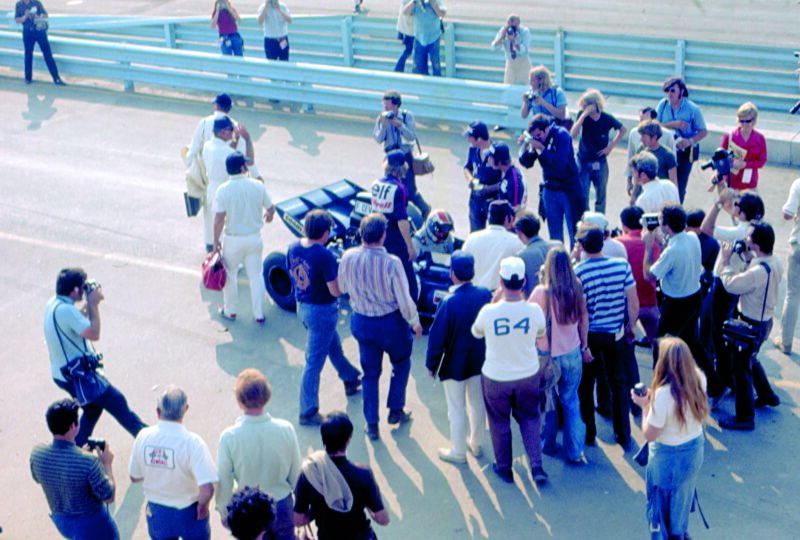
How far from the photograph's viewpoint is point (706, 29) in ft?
68.4

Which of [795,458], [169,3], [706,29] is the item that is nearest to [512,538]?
[795,458]

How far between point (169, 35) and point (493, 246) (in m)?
13.0

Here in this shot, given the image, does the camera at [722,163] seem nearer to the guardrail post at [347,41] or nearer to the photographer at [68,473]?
the photographer at [68,473]

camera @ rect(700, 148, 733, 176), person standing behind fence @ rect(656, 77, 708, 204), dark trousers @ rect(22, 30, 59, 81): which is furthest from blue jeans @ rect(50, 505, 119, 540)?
dark trousers @ rect(22, 30, 59, 81)

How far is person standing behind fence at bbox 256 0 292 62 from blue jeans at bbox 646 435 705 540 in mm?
12101

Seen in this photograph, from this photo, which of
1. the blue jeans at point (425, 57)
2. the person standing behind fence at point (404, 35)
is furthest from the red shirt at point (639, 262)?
the person standing behind fence at point (404, 35)

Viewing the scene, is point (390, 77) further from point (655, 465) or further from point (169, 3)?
point (169, 3)

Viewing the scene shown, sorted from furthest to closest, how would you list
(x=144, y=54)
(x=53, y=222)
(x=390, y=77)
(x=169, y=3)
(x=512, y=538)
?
(x=169, y=3)
(x=144, y=54)
(x=390, y=77)
(x=53, y=222)
(x=512, y=538)

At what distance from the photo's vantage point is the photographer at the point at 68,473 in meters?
6.33

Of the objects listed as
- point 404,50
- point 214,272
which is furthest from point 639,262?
point 404,50

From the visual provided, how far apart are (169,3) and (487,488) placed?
21959mm

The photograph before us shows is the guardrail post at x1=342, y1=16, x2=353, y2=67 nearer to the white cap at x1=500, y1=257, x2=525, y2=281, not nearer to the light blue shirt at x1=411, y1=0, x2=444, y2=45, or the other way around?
the light blue shirt at x1=411, y1=0, x2=444, y2=45

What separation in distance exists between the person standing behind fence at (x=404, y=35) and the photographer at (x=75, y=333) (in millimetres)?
10296

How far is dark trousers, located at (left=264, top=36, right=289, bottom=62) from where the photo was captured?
56.9ft
